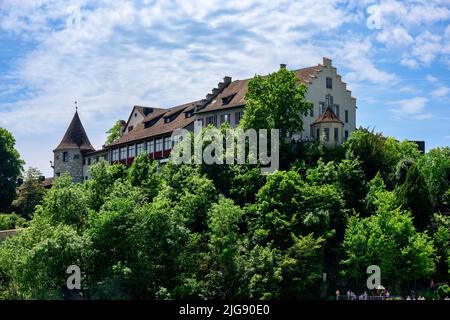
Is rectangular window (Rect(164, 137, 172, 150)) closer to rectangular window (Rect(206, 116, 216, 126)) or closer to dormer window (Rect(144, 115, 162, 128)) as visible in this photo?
rectangular window (Rect(206, 116, 216, 126))

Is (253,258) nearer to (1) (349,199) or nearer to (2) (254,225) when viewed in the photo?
(2) (254,225)

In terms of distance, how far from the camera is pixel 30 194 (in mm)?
103188

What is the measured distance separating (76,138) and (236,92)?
28532 millimetres

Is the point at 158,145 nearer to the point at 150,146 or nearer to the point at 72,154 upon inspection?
the point at 150,146

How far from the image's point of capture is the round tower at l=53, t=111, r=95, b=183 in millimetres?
110062

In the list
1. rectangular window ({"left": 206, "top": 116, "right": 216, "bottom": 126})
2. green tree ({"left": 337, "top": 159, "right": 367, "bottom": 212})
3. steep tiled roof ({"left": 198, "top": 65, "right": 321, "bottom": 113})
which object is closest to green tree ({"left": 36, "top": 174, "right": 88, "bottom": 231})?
green tree ({"left": 337, "top": 159, "right": 367, "bottom": 212})

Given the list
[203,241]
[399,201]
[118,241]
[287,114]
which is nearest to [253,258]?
[203,241]

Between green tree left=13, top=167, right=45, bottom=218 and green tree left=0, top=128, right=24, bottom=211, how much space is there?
401 centimetres

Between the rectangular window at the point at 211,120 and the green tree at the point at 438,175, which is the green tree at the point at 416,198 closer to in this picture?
the green tree at the point at 438,175

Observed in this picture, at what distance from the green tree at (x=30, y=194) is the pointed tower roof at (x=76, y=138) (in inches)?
273

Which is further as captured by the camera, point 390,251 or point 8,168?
point 8,168

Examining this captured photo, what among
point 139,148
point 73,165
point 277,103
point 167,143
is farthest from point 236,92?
point 73,165

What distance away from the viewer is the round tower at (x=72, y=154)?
361 feet

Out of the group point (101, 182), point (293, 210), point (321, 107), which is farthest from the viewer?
point (321, 107)
